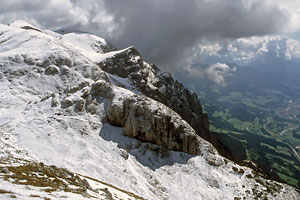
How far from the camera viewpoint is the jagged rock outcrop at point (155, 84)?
109562mm

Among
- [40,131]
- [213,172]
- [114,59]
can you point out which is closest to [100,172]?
[40,131]

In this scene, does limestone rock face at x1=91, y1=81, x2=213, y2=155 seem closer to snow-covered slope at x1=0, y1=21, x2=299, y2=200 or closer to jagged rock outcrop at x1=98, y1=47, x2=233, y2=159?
snow-covered slope at x1=0, y1=21, x2=299, y2=200

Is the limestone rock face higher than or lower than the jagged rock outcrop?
lower

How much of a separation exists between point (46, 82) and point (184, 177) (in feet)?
190

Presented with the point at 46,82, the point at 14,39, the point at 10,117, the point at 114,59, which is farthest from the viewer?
the point at 114,59

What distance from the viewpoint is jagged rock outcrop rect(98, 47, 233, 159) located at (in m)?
110

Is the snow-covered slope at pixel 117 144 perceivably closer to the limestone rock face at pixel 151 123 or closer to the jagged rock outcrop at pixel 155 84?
the limestone rock face at pixel 151 123

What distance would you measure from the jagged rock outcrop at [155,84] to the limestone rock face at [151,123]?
45177 mm

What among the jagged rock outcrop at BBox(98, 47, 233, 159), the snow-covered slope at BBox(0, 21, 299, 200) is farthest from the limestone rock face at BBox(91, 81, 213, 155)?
the jagged rock outcrop at BBox(98, 47, 233, 159)

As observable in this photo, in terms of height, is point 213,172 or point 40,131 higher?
point 40,131

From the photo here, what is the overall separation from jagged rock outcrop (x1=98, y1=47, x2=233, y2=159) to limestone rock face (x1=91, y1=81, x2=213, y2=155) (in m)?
45.2

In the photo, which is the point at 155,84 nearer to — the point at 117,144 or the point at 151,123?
the point at 151,123

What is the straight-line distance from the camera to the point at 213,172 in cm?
5162

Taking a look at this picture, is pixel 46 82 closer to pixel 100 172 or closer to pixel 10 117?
pixel 10 117
